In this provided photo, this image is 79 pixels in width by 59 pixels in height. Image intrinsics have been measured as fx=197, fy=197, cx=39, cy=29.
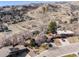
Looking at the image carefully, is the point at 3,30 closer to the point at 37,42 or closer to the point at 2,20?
the point at 2,20

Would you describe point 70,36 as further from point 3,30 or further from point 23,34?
point 3,30

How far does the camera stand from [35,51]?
1392mm

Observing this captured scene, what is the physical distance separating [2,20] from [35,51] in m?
0.33

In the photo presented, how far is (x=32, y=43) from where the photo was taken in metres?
1.41

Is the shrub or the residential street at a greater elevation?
the shrub

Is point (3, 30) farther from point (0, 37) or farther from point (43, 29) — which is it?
point (43, 29)

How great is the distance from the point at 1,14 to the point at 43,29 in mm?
323

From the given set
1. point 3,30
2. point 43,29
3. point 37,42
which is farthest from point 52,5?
point 3,30

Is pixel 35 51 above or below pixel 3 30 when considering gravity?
below

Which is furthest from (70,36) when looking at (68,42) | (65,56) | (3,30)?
(3,30)

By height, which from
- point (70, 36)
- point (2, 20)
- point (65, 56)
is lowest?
point (65, 56)

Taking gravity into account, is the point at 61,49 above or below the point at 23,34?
below

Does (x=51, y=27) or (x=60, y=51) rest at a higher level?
(x=51, y=27)

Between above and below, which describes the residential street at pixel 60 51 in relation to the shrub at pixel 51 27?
below
